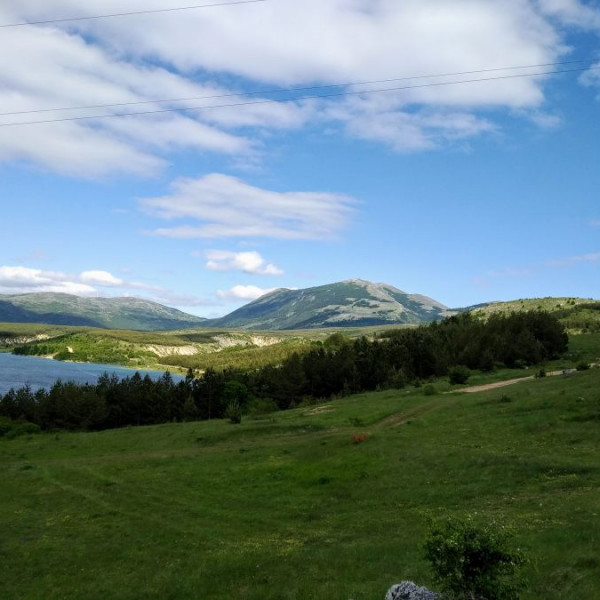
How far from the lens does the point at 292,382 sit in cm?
13250

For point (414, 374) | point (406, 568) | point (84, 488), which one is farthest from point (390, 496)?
point (414, 374)

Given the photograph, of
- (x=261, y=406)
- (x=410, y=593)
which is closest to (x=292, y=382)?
(x=261, y=406)

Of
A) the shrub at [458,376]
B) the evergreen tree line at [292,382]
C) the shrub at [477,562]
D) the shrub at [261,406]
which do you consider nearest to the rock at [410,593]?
the shrub at [477,562]

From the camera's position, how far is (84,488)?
46.9 metres

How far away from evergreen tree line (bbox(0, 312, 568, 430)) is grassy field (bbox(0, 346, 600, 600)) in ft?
131

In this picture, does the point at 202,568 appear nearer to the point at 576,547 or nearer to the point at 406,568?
the point at 406,568

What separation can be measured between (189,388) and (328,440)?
253ft

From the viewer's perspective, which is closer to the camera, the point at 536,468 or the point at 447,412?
the point at 536,468

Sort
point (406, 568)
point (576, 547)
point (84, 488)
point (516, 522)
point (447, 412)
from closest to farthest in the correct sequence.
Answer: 1. point (576, 547)
2. point (406, 568)
3. point (516, 522)
4. point (84, 488)
5. point (447, 412)

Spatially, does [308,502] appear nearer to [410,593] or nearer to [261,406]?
[410,593]

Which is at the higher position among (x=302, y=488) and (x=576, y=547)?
(x=576, y=547)

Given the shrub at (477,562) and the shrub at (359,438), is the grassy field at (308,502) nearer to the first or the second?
the shrub at (359,438)

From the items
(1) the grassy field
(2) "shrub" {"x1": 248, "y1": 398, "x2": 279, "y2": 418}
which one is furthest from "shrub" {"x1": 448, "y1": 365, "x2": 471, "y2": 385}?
(2) "shrub" {"x1": 248, "y1": 398, "x2": 279, "y2": 418}

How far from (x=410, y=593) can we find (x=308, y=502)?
23.2 metres
